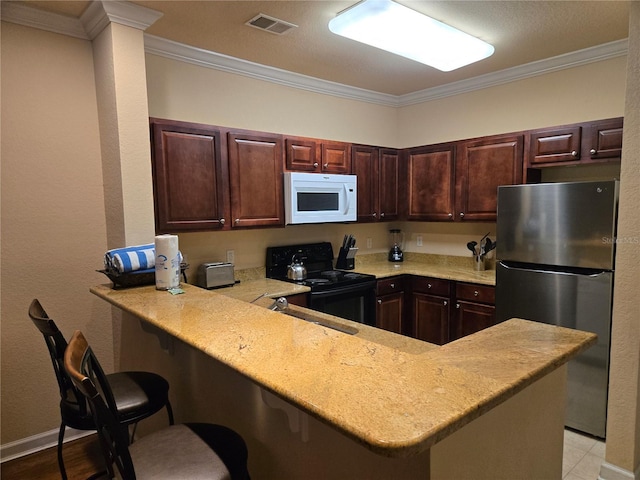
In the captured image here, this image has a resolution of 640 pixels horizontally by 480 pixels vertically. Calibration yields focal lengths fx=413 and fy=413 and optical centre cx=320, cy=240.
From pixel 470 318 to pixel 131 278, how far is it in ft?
8.60

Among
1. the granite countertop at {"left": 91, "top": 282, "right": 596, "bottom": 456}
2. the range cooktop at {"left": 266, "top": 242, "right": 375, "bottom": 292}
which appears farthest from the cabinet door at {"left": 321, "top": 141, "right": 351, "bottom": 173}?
the granite countertop at {"left": 91, "top": 282, "right": 596, "bottom": 456}

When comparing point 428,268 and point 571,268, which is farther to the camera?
point 428,268

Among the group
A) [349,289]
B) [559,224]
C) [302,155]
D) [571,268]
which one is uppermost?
[302,155]

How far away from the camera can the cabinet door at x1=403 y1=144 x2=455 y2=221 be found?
3.78 metres

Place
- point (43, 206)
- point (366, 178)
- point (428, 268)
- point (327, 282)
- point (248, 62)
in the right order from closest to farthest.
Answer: point (43, 206) < point (248, 62) < point (327, 282) < point (366, 178) < point (428, 268)

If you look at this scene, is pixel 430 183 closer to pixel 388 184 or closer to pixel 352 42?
pixel 388 184

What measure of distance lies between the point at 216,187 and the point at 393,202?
1.90 meters

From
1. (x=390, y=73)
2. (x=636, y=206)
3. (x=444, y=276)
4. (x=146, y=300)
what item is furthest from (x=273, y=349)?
(x=390, y=73)

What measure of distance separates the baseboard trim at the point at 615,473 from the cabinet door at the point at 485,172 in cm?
191

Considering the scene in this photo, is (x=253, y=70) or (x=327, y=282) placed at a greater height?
(x=253, y=70)

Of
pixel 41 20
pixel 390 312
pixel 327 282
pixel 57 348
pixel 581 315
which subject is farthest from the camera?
pixel 390 312

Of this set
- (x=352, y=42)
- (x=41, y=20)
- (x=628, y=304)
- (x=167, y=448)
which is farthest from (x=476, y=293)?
(x=41, y=20)

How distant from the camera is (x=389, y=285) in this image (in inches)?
147

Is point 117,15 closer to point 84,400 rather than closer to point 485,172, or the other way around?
point 84,400
